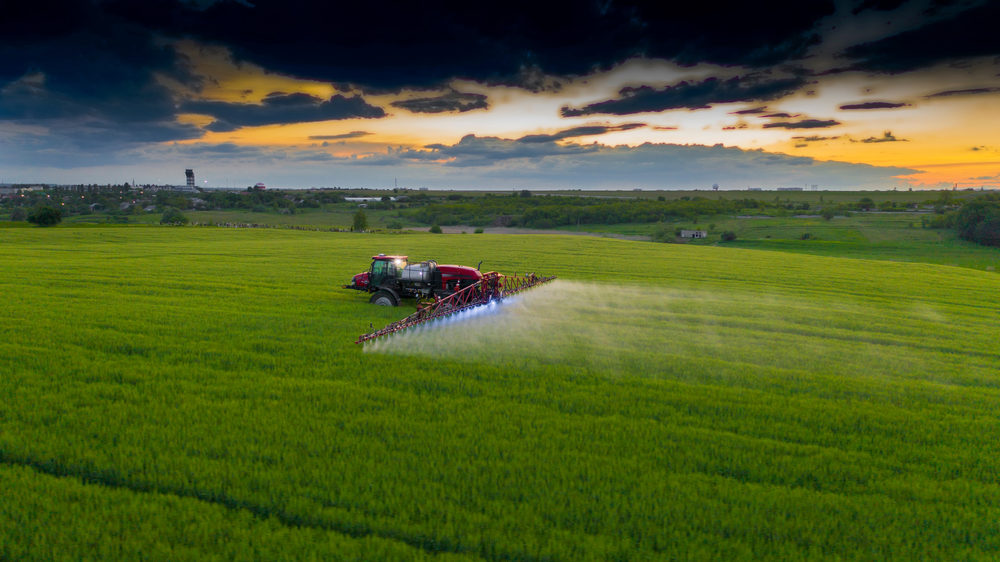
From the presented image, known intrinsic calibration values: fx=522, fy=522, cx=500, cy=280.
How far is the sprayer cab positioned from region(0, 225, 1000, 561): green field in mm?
2176

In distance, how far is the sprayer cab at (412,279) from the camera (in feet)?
76.1

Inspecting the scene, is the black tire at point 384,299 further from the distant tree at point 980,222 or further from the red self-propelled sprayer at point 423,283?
the distant tree at point 980,222

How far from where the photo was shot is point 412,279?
2322 cm

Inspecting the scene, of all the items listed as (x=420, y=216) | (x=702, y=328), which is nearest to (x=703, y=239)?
(x=420, y=216)

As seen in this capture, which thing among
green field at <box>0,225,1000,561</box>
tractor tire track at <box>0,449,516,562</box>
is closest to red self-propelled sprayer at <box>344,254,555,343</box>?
green field at <box>0,225,1000,561</box>

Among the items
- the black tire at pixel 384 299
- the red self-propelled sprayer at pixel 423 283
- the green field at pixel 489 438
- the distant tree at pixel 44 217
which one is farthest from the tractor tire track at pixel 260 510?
the distant tree at pixel 44 217

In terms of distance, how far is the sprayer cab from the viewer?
2319cm

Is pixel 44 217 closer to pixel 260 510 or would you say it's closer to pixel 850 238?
pixel 260 510

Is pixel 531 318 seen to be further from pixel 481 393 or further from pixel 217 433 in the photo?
pixel 217 433

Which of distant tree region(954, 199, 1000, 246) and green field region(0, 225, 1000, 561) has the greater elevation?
distant tree region(954, 199, 1000, 246)

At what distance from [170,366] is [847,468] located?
51.0 ft

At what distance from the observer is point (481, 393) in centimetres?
1220

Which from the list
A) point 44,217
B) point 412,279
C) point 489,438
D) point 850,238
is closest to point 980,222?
point 850,238

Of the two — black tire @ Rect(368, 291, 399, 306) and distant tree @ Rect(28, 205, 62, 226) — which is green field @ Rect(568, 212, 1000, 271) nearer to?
black tire @ Rect(368, 291, 399, 306)
